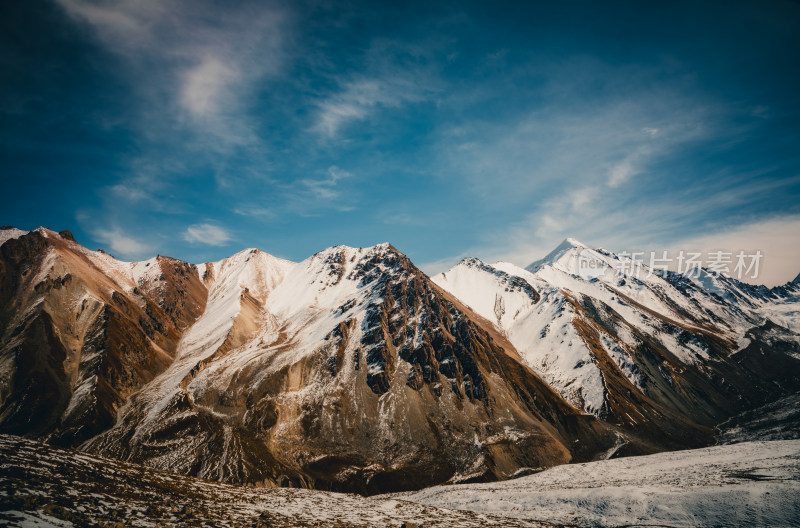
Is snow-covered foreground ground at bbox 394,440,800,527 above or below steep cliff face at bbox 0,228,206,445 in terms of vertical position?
below

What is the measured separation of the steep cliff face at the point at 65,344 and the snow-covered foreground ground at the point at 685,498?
12413 centimetres

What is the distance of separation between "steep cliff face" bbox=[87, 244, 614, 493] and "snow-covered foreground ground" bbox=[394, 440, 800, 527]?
49.7 metres

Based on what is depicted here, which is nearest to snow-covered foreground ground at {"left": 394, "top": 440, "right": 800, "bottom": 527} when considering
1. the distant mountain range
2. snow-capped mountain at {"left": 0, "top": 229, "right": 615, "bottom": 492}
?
snow-capped mountain at {"left": 0, "top": 229, "right": 615, "bottom": 492}

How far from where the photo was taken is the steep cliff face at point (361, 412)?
109 m

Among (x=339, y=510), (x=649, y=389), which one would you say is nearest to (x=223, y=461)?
(x=339, y=510)

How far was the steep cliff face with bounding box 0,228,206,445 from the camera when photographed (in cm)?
11775

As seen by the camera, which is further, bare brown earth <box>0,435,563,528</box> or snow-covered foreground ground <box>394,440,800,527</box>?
snow-covered foreground ground <box>394,440,800,527</box>

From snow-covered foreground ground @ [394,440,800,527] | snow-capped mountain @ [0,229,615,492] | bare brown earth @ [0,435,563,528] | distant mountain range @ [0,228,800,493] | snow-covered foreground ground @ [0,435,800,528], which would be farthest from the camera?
distant mountain range @ [0,228,800,493]

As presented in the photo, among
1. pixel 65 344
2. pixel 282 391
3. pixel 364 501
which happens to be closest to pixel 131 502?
pixel 364 501

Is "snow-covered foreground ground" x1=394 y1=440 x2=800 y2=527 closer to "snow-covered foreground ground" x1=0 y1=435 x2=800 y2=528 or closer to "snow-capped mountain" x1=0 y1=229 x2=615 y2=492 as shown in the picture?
"snow-covered foreground ground" x1=0 y1=435 x2=800 y2=528

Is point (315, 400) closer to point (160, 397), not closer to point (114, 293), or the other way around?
point (160, 397)

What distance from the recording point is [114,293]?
18675 centimetres

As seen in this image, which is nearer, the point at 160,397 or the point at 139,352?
the point at 160,397

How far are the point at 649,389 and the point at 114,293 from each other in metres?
291
